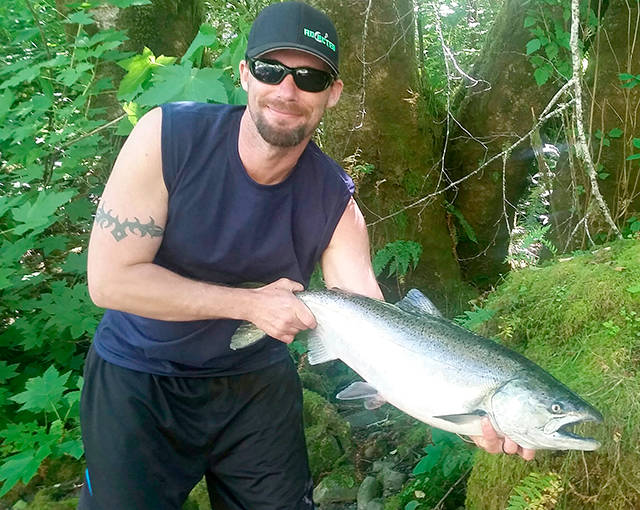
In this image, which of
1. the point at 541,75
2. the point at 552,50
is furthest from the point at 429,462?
the point at 552,50

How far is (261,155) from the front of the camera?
2.39 meters

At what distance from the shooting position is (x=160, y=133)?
228cm

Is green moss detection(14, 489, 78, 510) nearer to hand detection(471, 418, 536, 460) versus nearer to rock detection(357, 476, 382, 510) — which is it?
rock detection(357, 476, 382, 510)

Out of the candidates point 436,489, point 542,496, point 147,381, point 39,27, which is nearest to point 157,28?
point 39,27

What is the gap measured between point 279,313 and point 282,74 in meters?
1.01

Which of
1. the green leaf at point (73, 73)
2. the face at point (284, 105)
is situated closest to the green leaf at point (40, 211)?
the green leaf at point (73, 73)

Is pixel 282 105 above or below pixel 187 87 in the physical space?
below

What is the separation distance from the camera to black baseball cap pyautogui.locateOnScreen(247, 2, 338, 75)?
2316 mm

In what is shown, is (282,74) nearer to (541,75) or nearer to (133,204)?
(133,204)

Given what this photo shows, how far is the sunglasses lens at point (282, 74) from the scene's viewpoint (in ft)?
7.79

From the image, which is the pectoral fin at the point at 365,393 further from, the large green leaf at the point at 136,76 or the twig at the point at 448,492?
the large green leaf at the point at 136,76

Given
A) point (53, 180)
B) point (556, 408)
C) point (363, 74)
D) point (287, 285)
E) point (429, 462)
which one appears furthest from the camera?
point (363, 74)

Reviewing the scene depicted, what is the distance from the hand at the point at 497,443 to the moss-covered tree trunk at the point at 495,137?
3479 mm

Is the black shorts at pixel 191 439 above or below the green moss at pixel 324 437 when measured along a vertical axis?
above
